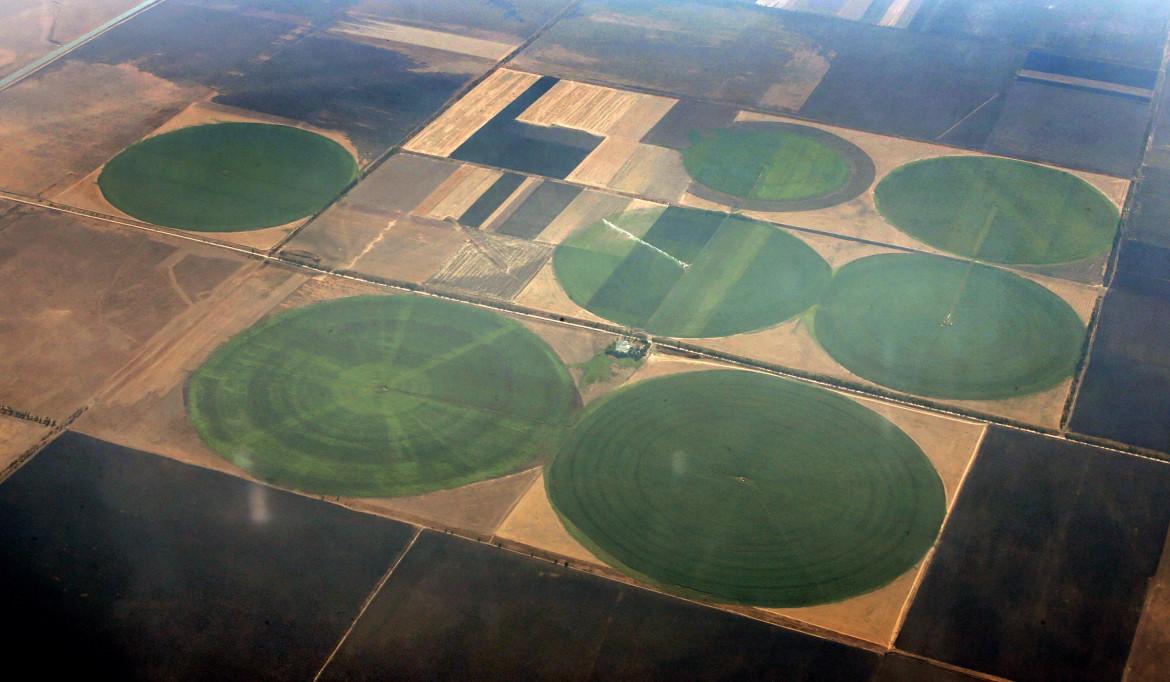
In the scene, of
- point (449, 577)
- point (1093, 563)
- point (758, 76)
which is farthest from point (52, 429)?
point (758, 76)

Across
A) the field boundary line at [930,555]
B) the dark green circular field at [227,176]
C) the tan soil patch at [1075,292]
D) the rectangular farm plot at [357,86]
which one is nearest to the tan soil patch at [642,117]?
the rectangular farm plot at [357,86]

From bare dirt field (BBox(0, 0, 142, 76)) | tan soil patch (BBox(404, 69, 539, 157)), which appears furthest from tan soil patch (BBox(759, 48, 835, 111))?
bare dirt field (BBox(0, 0, 142, 76))

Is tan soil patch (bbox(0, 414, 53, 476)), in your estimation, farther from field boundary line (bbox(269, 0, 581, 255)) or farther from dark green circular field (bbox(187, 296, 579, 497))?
field boundary line (bbox(269, 0, 581, 255))

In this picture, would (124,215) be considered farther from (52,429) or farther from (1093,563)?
(1093,563)

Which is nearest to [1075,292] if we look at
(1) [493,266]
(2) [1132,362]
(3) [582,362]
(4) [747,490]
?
(2) [1132,362]

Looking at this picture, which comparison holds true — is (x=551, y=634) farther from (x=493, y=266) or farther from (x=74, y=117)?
(x=74, y=117)

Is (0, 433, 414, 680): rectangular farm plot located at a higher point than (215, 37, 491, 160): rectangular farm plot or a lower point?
lower
